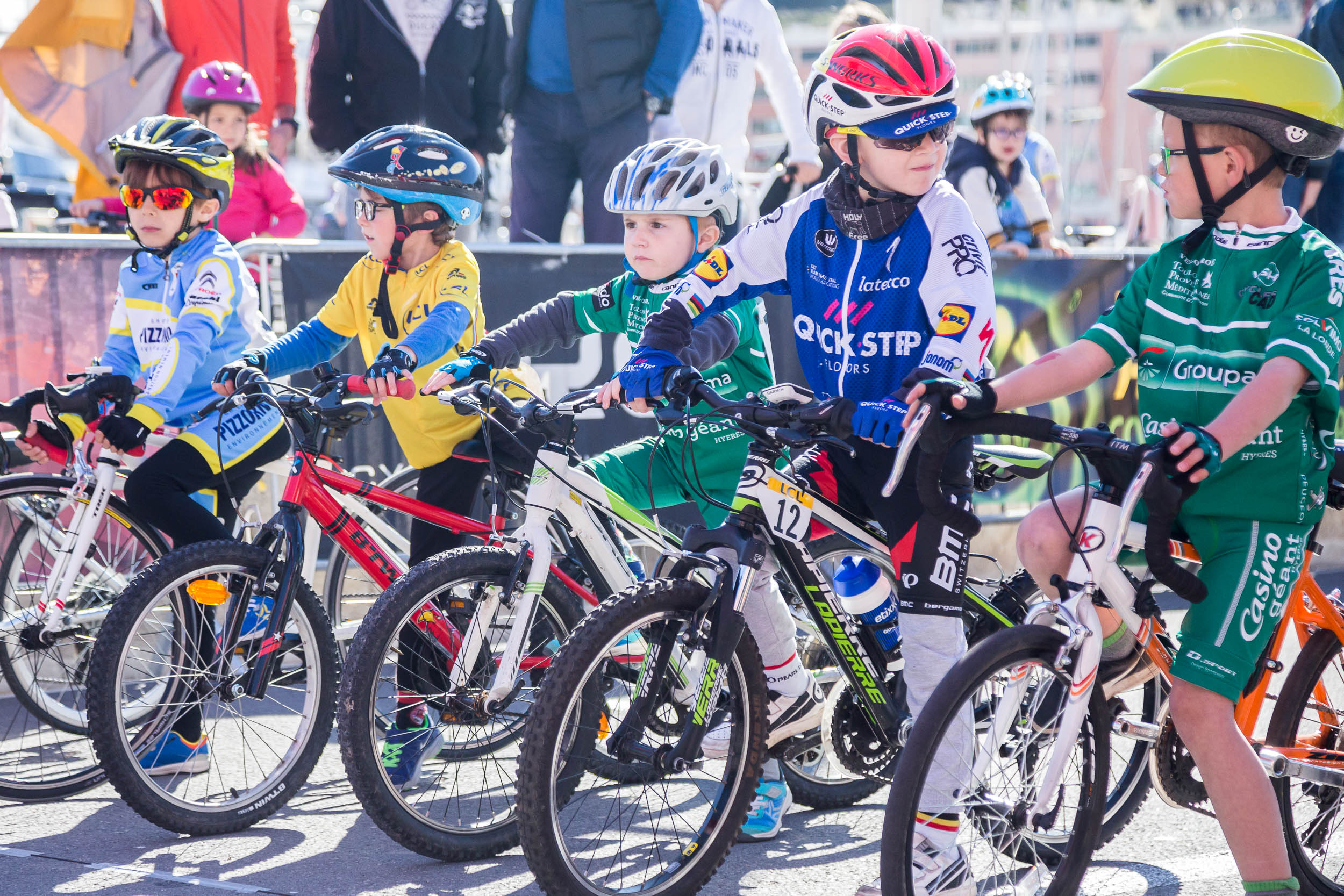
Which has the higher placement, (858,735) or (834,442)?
(834,442)

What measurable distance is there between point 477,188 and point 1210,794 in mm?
3053

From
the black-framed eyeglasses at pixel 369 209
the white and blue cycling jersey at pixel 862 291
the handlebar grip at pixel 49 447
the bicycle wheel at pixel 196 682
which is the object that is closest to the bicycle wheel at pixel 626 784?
the white and blue cycling jersey at pixel 862 291

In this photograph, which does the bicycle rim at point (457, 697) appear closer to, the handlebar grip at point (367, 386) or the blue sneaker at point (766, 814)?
the handlebar grip at point (367, 386)

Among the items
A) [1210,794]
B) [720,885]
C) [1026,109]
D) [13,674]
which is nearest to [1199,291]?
[1210,794]

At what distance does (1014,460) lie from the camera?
3953 mm

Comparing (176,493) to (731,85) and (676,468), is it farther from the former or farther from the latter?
(731,85)

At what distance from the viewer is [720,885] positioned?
388 centimetres

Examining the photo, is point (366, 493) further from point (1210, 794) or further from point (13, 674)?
point (1210, 794)

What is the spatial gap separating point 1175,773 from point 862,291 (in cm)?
146

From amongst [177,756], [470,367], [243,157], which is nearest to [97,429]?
[177,756]

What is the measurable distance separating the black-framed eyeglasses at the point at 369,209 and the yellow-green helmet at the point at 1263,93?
8.28 ft

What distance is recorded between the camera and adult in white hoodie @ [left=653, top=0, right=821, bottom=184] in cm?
772

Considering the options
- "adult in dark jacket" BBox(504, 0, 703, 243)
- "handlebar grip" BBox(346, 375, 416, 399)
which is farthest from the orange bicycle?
"adult in dark jacket" BBox(504, 0, 703, 243)

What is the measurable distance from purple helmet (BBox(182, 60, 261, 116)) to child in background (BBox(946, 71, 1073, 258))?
3.77 metres
